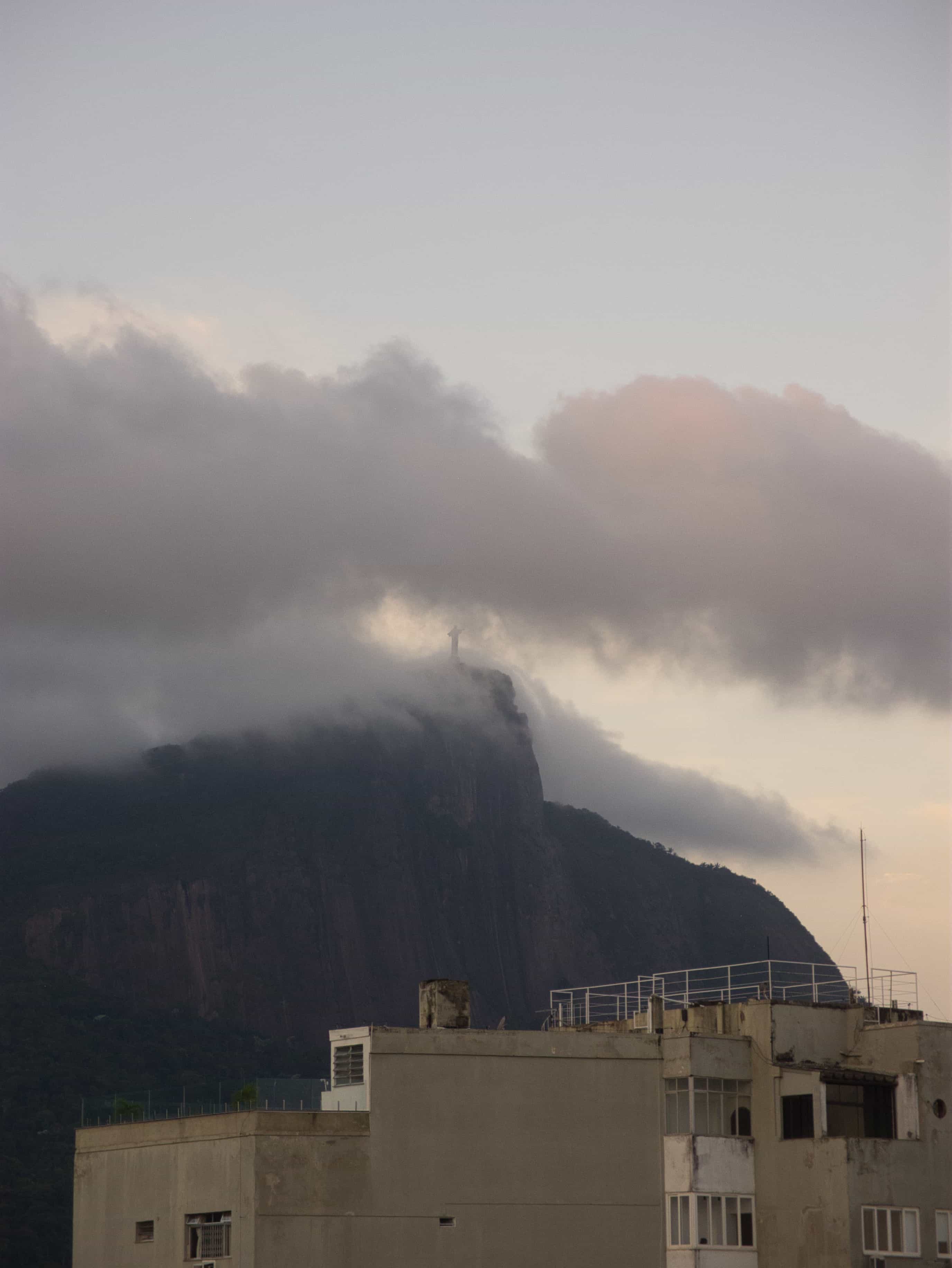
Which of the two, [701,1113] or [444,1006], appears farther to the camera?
[444,1006]

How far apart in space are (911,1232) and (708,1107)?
7.82 meters

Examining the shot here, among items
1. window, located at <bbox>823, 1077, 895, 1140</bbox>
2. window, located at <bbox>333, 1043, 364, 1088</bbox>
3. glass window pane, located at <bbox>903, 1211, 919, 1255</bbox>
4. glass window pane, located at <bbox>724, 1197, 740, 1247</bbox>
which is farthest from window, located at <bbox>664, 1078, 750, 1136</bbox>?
window, located at <bbox>333, 1043, 364, 1088</bbox>

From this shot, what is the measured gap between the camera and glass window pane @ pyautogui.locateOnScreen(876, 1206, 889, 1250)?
6047cm

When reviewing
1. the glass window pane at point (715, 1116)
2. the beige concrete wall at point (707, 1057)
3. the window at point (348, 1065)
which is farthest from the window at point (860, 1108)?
the window at point (348, 1065)

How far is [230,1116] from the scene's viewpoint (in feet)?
200

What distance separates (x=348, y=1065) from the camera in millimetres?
62312

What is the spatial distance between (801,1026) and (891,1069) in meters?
3.36

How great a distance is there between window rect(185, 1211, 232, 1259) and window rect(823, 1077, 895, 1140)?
20.5m

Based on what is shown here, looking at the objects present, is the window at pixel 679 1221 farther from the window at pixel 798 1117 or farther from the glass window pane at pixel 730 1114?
the window at pixel 798 1117

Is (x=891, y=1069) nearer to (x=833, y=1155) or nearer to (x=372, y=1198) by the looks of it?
(x=833, y=1155)

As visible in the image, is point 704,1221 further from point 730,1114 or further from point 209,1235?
point 209,1235

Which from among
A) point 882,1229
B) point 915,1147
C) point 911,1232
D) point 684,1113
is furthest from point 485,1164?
point 915,1147

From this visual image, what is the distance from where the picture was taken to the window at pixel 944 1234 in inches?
2450

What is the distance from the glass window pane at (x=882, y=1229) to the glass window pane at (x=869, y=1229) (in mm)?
99
